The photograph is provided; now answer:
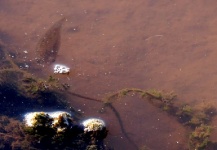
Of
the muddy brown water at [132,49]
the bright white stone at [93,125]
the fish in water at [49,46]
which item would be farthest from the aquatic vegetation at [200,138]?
the fish in water at [49,46]

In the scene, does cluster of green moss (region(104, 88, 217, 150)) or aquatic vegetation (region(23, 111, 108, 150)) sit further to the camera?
cluster of green moss (region(104, 88, 217, 150))

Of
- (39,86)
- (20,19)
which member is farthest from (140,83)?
(20,19)

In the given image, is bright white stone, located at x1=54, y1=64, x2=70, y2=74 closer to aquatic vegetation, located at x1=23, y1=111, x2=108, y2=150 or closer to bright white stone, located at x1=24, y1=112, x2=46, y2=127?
bright white stone, located at x1=24, y1=112, x2=46, y2=127

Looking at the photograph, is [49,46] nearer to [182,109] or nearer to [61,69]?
[61,69]

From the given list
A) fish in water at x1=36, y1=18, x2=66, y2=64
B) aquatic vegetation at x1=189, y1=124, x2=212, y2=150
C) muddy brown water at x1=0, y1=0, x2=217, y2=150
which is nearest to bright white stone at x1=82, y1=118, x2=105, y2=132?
muddy brown water at x1=0, y1=0, x2=217, y2=150

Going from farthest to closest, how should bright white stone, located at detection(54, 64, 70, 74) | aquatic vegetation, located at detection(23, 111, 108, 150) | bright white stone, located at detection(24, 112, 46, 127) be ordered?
bright white stone, located at detection(54, 64, 70, 74)
bright white stone, located at detection(24, 112, 46, 127)
aquatic vegetation, located at detection(23, 111, 108, 150)

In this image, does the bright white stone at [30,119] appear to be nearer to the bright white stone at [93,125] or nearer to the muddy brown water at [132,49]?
the bright white stone at [93,125]
